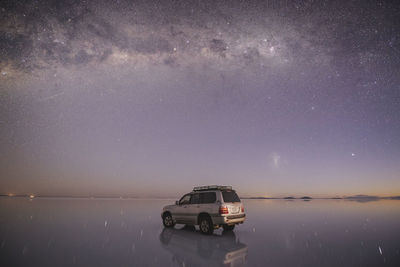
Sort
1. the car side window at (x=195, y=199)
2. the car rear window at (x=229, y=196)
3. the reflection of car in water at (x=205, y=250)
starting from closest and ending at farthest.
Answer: the reflection of car in water at (x=205, y=250) < the car rear window at (x=229, y=196) < the car side window at (x=195, y=199)

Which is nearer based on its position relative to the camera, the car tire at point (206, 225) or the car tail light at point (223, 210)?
the car tail light at point (223, 210)

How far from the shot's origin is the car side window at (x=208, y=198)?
1176 centimetres

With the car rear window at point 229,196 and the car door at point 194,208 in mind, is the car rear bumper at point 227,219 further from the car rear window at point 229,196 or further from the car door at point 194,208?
the car door at point 194,208

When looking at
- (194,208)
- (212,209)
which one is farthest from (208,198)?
(194,208)

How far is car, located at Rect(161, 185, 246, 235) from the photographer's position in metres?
11.2

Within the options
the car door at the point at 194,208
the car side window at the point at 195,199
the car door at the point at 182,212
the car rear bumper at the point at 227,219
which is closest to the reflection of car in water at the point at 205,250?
the car rear bumper at the point at 227,219

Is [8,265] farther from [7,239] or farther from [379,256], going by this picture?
[379,256]

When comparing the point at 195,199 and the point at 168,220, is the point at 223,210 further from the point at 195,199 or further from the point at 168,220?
the point at 168,220

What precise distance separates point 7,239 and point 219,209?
26.6 ft

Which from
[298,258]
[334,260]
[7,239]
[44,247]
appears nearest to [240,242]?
[298,258]

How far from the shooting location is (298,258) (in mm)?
7332

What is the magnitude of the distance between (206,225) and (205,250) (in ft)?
11.1

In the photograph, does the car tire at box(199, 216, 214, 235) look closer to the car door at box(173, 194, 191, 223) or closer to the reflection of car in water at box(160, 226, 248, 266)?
the reflection of car in water at box(160, 226, 248, 266)

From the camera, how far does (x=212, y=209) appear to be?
37.7ft
